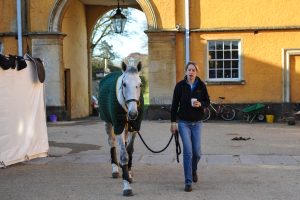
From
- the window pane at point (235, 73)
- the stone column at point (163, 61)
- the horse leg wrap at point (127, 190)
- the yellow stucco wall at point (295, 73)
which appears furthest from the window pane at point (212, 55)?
the horse leg wrap at point (127, 190)

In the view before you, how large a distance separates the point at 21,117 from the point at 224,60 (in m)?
12.2

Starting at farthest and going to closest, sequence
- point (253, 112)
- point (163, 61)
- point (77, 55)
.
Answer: point (77, 55), point (163, 61), point (253, 112)

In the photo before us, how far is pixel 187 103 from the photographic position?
7949 millimetres

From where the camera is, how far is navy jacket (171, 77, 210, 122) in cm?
795

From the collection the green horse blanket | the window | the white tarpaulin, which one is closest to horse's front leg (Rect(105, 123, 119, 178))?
the green horse blanket

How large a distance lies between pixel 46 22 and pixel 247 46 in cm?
803

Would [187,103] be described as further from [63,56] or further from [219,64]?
[63,56]

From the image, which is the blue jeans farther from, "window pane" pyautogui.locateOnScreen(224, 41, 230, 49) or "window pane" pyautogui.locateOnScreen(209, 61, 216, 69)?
"window pane" pyautogui.locateOnScreen(224, 41, 230, 49)

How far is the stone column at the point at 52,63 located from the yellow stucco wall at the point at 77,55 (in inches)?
71.4

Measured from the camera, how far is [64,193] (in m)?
7.64

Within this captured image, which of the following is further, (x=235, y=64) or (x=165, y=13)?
(x=235, y=64)

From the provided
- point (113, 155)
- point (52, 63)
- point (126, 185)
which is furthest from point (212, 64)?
point (126, 185)

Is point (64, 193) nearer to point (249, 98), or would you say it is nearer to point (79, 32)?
point (249, 98)

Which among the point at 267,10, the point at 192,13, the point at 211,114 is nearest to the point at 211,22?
the point at 192,13
